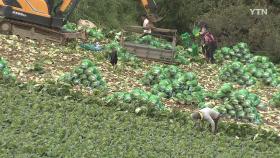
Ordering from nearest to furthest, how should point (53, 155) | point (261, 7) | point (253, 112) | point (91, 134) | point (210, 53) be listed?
1. point (53, 155)
2. point (91, 134)
3. point (253, 112)
4. point (210, 53)
5. point (261, 7)

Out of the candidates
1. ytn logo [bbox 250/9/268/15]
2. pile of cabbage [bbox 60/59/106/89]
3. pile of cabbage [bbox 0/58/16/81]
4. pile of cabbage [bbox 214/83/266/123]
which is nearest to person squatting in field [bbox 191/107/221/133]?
pile of cabbage [bbox 214/83/266/123]

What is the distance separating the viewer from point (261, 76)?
19.7 meters

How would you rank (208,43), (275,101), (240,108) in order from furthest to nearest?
A: (208,43) < (275,101) < (240,108)

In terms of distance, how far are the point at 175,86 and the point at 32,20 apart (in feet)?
20.7

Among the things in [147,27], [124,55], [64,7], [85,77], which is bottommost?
[85,77]

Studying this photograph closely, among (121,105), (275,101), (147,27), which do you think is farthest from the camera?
(147,27)

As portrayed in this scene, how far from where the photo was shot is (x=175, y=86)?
15.6 meters

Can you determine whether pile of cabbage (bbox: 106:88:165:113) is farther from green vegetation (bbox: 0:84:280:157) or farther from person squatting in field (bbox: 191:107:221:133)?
person squatting in field (bbox: 191:107:221:133)

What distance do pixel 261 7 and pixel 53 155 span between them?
20839 mm

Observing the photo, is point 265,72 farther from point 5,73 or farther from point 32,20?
point 5,73

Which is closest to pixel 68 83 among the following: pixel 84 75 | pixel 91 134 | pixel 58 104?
pixel 84 75

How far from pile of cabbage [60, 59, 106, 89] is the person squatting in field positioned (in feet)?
12.2

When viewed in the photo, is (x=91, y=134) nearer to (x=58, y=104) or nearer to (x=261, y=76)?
(x=58, y=104)

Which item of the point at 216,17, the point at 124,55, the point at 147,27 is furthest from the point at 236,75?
the point at 216,17
